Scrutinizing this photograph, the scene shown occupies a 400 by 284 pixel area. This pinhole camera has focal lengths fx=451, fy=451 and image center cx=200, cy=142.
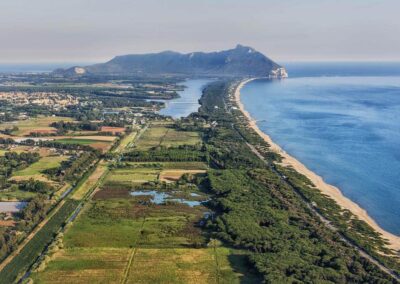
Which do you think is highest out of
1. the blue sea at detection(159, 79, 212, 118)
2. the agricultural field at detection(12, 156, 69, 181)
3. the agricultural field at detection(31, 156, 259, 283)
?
the blue sea at detection(159, 79, 212, 118)

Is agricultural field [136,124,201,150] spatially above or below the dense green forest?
above

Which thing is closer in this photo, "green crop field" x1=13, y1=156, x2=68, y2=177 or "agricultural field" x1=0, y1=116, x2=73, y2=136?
"green crop field" x1=13, y1=156, x2=68, y2=177

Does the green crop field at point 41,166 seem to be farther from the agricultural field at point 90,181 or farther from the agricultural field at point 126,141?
the agricultural field at point 126,141

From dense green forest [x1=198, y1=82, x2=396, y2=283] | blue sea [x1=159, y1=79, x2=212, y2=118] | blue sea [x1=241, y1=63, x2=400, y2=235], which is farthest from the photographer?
blue sea [x1=159, y1=79, x2=212, y2=118]

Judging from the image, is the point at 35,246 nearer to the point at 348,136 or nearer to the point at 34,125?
the point at 348,136

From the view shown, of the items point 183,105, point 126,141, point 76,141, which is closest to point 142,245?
point 126,141

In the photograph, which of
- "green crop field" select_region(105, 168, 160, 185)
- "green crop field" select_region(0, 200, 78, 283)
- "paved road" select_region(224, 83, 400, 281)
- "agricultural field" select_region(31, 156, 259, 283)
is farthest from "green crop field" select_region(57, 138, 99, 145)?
"paved road" select_region(224, 83, 400, 281)

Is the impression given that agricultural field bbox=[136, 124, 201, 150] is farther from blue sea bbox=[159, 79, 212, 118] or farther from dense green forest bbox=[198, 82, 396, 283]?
blue sea bbox=[159, 79, 212, 118]
